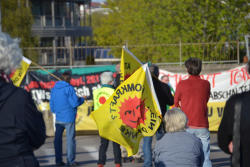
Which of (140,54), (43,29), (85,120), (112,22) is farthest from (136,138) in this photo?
(43,29)

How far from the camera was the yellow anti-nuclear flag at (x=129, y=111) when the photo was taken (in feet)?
16.9

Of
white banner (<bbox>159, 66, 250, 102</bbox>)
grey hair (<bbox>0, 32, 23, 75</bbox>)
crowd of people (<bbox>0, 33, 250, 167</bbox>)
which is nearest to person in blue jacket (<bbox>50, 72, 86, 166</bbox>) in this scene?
crowd of people (<bbox>0, 33, 250, 167</bbox>)

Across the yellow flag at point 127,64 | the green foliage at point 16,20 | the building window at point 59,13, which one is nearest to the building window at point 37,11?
the building window at point 59,13

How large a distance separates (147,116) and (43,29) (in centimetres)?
3248

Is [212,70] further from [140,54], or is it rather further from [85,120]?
[85,120]

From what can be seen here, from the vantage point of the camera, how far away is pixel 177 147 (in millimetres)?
3416

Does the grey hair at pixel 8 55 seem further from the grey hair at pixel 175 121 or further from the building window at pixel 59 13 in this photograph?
the building window at pixel 59 13

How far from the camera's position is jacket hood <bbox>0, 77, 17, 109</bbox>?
2.48 meters

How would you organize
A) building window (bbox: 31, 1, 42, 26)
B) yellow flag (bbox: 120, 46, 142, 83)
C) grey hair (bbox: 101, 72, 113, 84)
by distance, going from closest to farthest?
1. yellow flag (bbox: 120, 46, 142, 83)
2. grey hair (bbox: 101, 72, 113, 84)
3. building window (bbox: 31, 1, 42, 26)

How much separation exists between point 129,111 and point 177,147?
5.98 ft

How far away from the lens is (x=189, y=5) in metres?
17.7

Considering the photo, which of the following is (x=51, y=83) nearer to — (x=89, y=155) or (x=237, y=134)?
(x=89, y=155)

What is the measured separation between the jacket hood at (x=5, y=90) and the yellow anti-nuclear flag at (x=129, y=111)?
274cm

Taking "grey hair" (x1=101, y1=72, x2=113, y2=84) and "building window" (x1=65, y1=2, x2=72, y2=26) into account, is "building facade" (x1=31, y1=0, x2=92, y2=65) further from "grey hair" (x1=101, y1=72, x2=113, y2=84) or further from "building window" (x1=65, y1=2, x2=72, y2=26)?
"grey hair" (x1=101, y1=72, x2=113, y2=84)
